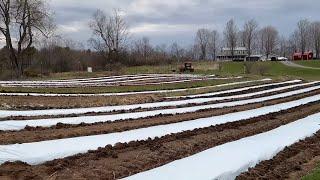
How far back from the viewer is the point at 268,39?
471 ft

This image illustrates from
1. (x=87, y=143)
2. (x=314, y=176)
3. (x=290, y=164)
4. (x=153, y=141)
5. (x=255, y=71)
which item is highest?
(x=87, y=143)

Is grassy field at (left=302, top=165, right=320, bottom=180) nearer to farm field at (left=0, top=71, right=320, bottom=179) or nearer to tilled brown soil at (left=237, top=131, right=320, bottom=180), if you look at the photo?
farm field at (left=0, top=71, right=320, bottom=179)

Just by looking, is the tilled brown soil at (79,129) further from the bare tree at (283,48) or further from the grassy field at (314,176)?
the bare tree at (283,48)

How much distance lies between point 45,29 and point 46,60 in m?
17.3

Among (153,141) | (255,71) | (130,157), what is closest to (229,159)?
(130,157)

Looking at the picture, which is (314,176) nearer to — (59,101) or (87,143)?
(87,143)

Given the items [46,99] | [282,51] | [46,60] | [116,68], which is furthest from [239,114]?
[282,51]

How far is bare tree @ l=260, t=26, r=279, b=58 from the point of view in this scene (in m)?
144

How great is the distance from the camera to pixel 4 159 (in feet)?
28.2

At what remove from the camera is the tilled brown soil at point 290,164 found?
8.62 metres

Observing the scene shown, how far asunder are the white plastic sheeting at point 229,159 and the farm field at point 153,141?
0.7 inches

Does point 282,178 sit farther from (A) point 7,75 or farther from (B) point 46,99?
(A) point 7,75

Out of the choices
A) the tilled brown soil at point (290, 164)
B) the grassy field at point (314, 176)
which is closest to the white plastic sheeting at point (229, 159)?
the tilled brown soil at point (290, 164)

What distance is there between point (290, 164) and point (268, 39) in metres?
138
